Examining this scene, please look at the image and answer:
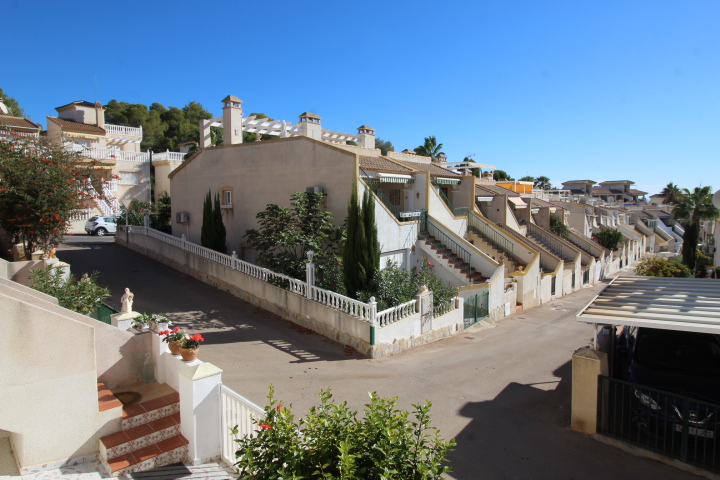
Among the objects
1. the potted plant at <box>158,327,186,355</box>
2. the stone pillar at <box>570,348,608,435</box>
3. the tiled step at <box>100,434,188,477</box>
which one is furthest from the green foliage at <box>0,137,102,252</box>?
the stone pillar at <box>570,348,608,435</box>

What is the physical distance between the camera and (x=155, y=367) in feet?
25.0

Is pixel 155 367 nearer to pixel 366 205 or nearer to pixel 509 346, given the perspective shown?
pixel 366 205

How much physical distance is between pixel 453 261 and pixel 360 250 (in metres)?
6.69

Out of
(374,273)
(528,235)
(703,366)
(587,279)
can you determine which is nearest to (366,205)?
(374,273)

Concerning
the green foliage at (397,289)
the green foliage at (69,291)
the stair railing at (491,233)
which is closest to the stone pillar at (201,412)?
the green foliage at (69,291)

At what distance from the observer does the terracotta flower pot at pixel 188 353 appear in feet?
21.1

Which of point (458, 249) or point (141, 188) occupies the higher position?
point (141, 188)

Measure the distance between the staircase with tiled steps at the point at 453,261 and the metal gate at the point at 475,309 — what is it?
158cm

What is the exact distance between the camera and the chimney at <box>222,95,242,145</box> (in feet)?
70.6

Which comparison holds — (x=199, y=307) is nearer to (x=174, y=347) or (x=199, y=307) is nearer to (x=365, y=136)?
(x=174, y=347)

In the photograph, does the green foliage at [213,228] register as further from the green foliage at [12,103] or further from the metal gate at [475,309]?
the green foliage at [12,103]

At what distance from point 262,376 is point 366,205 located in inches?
266

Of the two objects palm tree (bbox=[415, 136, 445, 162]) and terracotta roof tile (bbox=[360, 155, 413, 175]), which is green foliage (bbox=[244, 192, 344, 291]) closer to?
terracotta roof tile (bbox=[360, 155, 413, 175])

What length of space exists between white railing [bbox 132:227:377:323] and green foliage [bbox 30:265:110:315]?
602cm
